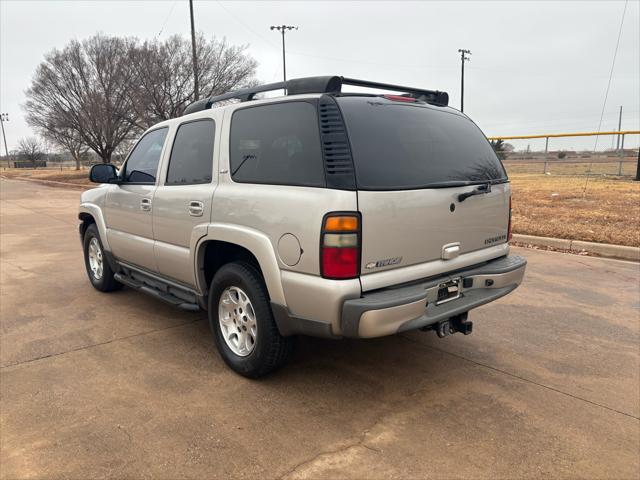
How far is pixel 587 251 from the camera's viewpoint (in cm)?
777

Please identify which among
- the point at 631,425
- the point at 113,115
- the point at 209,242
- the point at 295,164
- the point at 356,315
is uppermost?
the point at 113,115

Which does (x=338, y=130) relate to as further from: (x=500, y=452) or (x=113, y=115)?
(x=113, y=115)

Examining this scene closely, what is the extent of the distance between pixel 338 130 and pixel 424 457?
1.90 metres

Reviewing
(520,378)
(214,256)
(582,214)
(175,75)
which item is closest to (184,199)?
(214,256)

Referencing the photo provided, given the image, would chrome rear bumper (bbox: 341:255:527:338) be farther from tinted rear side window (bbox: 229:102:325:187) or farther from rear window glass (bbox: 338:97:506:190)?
tinted rear side window (bbox: 229:102:325:187)

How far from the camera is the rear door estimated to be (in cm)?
290

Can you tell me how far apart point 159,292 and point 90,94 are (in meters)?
28.8

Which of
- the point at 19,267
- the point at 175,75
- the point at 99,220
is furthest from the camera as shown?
the point at 175,75

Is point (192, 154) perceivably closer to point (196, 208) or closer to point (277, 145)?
point (196, 208)

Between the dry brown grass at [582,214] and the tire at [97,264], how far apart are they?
22.6ft

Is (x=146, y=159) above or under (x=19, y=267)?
above

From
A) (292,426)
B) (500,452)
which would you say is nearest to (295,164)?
(292,426)

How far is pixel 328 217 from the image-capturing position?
2.79 meters

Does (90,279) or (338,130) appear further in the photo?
(90,279)
